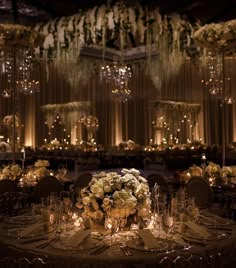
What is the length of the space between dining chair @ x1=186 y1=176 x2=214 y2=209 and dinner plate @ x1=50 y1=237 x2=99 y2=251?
2171 millimetres

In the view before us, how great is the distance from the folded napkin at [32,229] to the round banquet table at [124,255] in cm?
10

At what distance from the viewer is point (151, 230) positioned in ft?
9.39

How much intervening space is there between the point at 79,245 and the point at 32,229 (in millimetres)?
454

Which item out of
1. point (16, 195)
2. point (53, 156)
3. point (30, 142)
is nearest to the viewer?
point (16, 195)

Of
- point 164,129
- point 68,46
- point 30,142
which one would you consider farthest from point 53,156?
point 68,46

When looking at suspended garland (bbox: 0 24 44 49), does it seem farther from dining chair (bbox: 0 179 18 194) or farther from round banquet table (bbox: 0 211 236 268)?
round banquet table (bbox: 0 211 236 268)

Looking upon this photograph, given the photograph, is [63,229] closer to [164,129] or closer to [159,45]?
[159,45]

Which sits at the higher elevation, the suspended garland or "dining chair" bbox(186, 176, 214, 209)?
the suspended garland

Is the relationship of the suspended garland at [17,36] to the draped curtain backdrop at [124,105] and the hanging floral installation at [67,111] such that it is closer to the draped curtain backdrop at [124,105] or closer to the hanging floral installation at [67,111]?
the draped curtain backdrop at [124,105]

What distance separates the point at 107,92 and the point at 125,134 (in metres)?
1.79

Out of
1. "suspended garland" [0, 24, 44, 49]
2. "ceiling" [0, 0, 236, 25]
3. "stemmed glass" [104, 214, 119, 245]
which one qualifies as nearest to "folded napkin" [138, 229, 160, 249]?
"stemmed glass" [104, 214, 119, 245]

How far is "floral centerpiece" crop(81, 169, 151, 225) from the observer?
281 centimetres

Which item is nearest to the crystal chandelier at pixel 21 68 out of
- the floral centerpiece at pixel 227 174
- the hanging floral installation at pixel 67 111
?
the floral centerpiece at pixel 227 174

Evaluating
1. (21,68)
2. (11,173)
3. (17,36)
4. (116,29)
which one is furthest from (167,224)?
(21,68)
